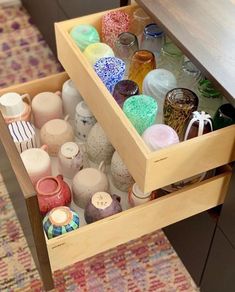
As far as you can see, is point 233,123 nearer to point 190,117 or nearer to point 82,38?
point 190,117

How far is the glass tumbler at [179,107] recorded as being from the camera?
0.95 m

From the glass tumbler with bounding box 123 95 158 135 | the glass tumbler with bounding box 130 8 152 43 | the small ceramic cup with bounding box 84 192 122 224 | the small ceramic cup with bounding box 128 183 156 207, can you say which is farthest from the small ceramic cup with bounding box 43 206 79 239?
the glass tumbler with bounding box 130 8 152 43

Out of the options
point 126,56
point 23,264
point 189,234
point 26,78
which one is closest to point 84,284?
point 23,264

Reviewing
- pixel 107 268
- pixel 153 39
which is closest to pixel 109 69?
pixel 153 39

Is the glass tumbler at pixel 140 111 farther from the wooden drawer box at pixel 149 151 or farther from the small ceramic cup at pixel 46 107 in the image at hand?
the small ceramic cup at pixel 46 107

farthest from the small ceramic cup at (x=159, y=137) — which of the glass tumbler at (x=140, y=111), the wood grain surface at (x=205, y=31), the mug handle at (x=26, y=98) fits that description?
the mug handle at (x=26, y=98)

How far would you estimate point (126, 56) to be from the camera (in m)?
1.13

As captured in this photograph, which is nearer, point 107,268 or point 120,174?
point 120,174

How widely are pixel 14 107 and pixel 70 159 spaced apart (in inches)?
8.2

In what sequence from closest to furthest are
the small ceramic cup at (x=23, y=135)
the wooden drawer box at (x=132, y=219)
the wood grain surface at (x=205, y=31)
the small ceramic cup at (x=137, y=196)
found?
the wood grain surface at (x=205, y=31), the wooden drawer box at (x=132, y=219), the small ceramic cup at (x=137, y=196), the small ceramic cup at (x=23, y=135)

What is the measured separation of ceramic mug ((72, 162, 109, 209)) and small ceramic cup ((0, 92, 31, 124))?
0.24 metres

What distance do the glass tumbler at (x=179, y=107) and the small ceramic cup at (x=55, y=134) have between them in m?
0.33

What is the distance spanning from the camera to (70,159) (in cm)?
115

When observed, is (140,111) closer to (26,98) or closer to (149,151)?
(149,151)
